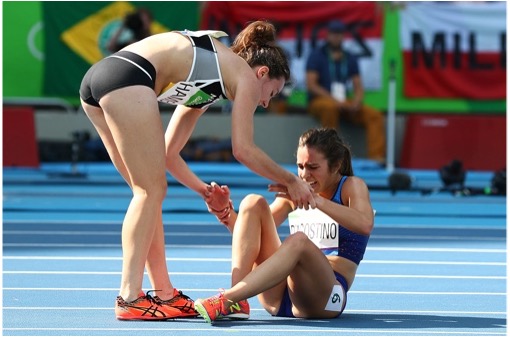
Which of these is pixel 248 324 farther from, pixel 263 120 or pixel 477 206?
pixel 263 120

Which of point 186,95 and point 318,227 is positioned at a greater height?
point 186,95

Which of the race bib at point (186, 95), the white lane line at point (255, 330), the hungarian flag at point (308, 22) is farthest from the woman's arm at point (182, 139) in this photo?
the hungarian flag at point (308, 22)

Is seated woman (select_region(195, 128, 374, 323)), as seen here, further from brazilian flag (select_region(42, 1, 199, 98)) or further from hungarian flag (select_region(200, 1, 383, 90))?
brazilian flag (select_region(42, 1, 199, 98))

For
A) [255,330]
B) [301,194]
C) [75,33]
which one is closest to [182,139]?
[301,194]

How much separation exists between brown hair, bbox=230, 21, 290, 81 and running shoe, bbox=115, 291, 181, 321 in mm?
1087

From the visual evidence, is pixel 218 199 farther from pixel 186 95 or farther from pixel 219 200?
pixel 186 95

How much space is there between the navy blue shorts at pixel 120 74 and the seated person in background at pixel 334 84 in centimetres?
1048

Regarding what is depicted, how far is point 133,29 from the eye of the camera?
1550 centimetres

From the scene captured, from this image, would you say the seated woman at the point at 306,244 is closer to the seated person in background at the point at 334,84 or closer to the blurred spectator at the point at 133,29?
the seated person in background at the point at 334,84

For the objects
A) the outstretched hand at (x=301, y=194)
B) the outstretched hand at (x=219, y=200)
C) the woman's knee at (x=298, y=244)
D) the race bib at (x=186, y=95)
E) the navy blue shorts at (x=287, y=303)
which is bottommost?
the navy blue shorts at (x=287, y=303)

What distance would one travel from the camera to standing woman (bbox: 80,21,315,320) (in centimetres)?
471

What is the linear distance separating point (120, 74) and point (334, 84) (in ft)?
35.5

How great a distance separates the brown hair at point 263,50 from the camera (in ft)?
16.1

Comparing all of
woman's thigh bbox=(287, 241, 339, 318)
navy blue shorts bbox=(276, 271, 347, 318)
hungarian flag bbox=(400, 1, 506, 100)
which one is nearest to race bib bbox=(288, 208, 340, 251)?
navy blue shorts bbox=(276, 271, 347, 318)
